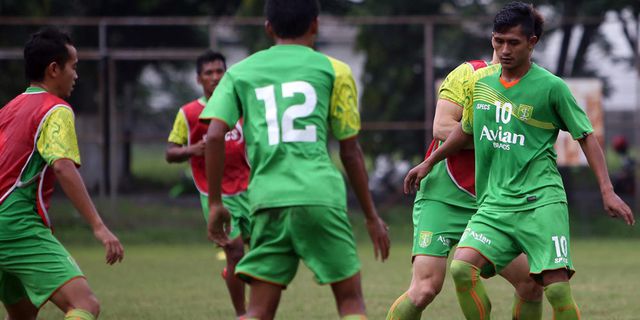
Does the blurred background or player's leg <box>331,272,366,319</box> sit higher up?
player's leg <box>331,272,366,319</box>

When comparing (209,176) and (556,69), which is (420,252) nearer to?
(209,176)

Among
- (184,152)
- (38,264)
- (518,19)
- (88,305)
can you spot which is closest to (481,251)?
(518,19)

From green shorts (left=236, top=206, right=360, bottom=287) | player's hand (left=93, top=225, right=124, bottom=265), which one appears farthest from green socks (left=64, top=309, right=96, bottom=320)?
green shorts (left=236, top=206, right=360, bottom=287)

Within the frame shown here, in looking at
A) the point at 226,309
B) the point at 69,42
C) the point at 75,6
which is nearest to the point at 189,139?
the point at 226,309

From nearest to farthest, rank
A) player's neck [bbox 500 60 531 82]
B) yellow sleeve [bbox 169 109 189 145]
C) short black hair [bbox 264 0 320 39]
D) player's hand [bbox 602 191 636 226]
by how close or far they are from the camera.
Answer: short black hair [bbox 264 0 320 39] → player's hand [bbox 602 191 636 226] → player's neck [bbox 500 60 531 82] → yellow sleeve [bbox 169 109 189 145]

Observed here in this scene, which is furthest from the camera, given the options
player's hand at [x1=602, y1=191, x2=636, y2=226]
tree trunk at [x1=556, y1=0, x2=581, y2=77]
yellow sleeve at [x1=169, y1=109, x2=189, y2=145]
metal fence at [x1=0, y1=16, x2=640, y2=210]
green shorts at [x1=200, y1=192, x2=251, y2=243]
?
tree trunk at [x1=556, y1=0, x2=581, y2=77]

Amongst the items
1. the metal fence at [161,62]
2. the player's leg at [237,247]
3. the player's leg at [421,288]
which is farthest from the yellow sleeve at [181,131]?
the metal fence at [161,62]

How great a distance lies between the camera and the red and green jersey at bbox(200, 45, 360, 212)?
4992mm

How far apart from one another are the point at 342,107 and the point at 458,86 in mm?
1745

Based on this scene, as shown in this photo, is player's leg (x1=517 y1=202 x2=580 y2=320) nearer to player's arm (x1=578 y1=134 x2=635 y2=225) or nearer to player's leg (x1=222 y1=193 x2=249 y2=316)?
player's arm (x1=578 y1=134 x2=635 y2=225)

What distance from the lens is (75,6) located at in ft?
68.5

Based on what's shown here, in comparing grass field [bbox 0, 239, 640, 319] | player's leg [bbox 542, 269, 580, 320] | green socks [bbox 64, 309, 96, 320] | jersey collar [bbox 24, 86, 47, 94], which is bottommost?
grass field [bbox 0, 239, 640, 319]

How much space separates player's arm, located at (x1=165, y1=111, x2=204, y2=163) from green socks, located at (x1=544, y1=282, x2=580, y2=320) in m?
3.45

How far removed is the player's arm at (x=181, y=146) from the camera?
8.53m
